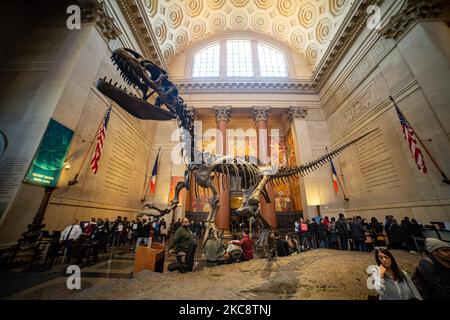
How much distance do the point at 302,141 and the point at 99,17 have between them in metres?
12.8

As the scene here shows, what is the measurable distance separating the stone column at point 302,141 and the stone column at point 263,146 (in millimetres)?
1923

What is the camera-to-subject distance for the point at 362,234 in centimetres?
584

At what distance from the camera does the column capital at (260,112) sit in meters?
13.5

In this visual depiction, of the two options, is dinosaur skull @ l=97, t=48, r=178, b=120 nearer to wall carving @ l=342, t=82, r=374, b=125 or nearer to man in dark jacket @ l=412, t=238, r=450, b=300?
man in dark jacket @ l=412, t=238, r=450, b=300

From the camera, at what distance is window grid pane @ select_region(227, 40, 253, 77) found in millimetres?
15172

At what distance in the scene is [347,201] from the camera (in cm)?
1020

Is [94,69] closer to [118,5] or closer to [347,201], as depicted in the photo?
[118,5]

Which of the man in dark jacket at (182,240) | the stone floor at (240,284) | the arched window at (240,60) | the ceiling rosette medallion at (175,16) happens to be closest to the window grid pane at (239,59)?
the arched window at (240,60)

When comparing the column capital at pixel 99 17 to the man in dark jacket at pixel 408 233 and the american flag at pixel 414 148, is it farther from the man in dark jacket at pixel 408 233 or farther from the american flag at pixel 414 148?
the man in dark jacket at pixel 408 233

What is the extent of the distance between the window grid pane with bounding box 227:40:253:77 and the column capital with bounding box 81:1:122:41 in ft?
30.8

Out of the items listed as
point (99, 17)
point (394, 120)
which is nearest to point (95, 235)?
point (99, 17)

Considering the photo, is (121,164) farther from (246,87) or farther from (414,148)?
(414,148)

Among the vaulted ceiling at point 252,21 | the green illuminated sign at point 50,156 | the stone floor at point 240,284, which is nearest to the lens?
the stone floor at point 240,284

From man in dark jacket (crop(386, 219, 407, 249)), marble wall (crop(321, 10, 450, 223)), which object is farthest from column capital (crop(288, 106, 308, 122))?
man in dark jacket (crop(386, 219, 407, 249))
